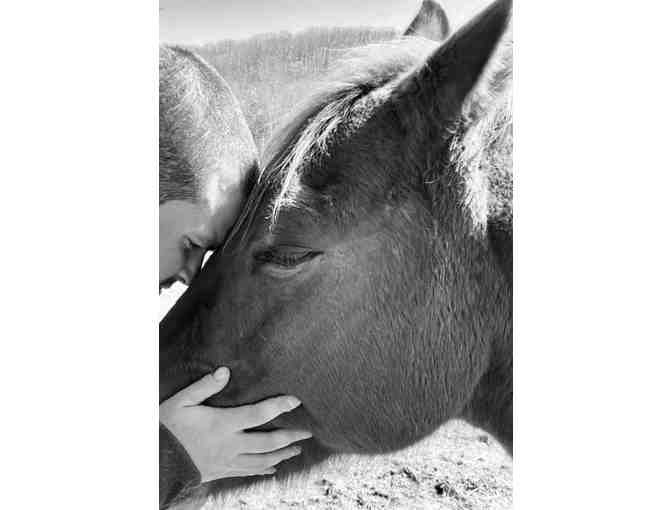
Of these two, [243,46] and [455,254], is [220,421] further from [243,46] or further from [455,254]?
[243,46]

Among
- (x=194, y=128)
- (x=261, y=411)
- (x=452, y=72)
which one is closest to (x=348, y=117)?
(x=452, y=72)

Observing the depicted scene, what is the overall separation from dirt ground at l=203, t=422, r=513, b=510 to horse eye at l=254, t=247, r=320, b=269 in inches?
15.4

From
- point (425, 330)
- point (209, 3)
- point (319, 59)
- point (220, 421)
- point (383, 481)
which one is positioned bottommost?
point (383, 481)

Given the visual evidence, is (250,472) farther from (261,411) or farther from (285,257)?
(285,257)

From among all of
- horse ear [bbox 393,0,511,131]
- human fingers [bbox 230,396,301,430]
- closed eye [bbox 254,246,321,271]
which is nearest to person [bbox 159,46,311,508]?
human fingers [bbox 230,396,301,430]

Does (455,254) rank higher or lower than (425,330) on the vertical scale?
higher

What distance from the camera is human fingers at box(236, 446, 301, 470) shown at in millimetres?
1520

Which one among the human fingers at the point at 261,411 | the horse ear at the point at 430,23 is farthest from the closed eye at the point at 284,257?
the horse ear at the point at 430,23

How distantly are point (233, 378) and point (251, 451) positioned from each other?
0.49 feet

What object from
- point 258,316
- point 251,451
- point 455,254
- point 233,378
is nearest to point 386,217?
point 455,254

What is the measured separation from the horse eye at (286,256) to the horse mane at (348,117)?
0.18 feet

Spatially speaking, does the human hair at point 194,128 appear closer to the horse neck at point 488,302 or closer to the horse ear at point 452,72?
the horse ear at point 452,72

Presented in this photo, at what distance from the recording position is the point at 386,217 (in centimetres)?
142

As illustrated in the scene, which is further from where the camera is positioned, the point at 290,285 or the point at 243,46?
the point at 243,46
